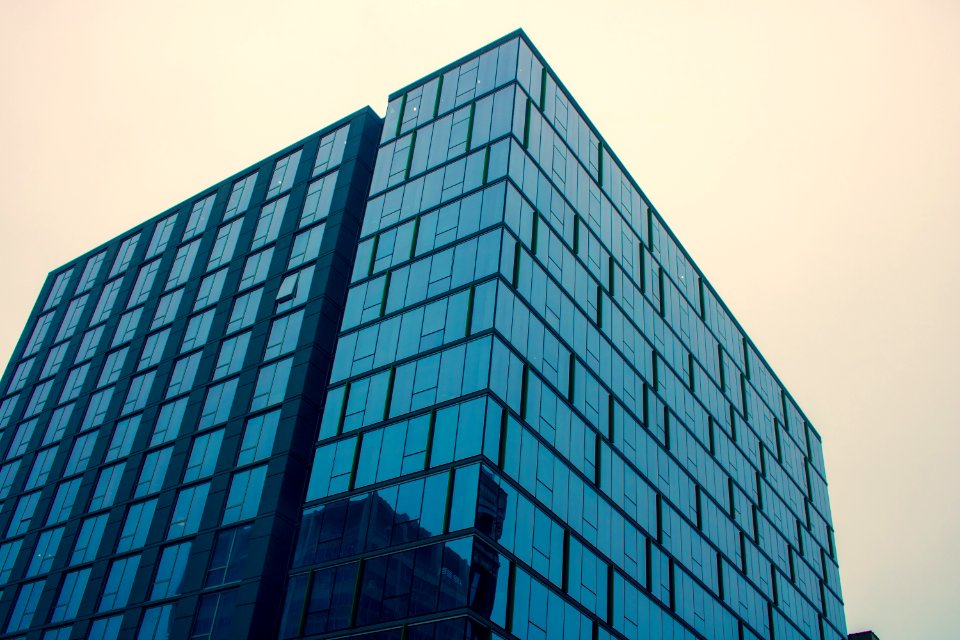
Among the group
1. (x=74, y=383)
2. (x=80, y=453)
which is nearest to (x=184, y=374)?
(x=80, y=453)

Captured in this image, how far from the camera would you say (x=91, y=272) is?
79.7 m

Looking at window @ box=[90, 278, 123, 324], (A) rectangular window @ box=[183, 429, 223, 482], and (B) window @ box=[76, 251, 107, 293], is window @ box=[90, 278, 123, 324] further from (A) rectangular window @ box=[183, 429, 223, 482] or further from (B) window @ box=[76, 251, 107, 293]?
(A) rectangular window @ box=[183, 429, 223, 482]

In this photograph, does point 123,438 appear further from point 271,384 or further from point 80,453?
point 271,384

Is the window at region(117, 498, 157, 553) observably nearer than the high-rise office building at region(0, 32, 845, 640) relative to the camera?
No

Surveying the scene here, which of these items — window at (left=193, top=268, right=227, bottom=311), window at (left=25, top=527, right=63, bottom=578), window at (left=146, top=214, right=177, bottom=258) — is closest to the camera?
window at (left=25, top=527, right=63, bottom=578)

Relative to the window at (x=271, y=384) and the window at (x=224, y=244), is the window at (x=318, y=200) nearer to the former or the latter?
the window at (x=224, y=244)

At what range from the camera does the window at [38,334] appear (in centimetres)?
7888

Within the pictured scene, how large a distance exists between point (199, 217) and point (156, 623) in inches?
1265

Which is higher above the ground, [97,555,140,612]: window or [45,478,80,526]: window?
[45,478,80,526]: window

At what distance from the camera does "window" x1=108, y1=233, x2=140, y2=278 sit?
249ft

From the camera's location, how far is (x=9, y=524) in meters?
63.8

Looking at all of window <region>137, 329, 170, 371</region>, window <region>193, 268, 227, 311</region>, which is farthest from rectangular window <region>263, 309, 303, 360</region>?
window <region>137, 329, 170, 371</region>

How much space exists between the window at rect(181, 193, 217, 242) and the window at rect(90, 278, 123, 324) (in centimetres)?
759

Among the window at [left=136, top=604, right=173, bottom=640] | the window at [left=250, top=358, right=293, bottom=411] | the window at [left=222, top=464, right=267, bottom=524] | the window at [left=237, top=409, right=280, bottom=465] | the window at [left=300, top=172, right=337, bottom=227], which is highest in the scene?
the window at [left=300, top=172, right=337, bottom=227]
